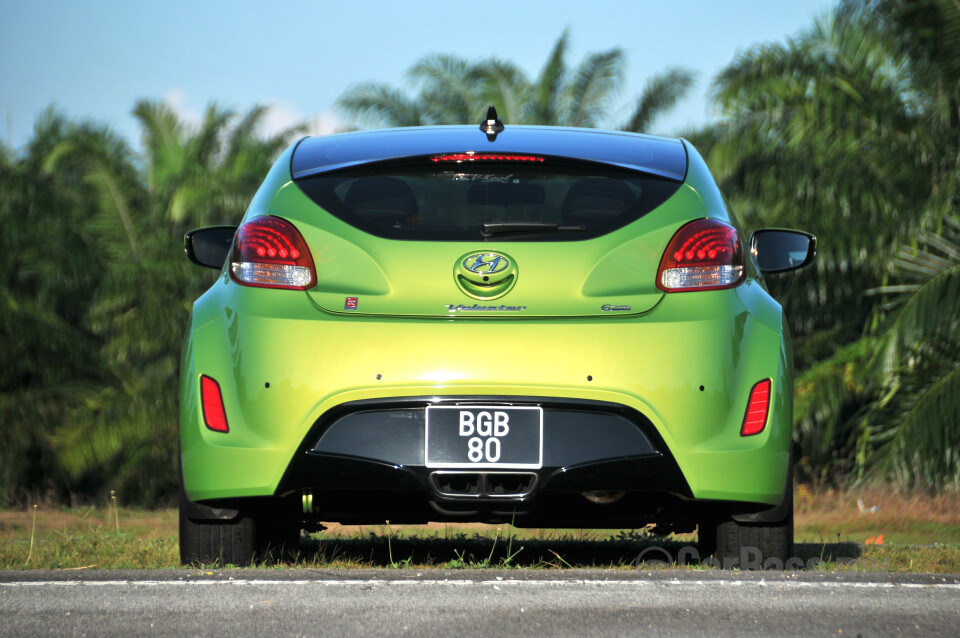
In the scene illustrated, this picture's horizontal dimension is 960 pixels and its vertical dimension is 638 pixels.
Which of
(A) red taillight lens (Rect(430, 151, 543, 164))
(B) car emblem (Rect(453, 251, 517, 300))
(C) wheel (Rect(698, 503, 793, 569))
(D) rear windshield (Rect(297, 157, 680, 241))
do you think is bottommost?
(C) wheel (Rect(698, 503, 793, 569))

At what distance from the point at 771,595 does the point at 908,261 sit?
35.1 ft

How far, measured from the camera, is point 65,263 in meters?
19.7

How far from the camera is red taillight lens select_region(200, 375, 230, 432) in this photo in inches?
155

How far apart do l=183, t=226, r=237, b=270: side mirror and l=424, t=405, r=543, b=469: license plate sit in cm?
144

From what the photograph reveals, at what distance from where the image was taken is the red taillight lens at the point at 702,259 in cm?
396

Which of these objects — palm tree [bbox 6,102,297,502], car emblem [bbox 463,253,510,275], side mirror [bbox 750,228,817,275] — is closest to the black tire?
car emblem [bbox 463,253,510,275]

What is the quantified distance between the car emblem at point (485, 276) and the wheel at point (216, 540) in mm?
1113

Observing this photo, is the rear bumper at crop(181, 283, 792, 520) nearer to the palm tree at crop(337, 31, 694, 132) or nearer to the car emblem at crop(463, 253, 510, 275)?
the car emblem at crop(463, 253, 510, 275)

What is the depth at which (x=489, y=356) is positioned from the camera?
380cm

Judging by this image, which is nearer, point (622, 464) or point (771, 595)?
point (771, 595)

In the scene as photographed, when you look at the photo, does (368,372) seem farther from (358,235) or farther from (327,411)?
(358,235)

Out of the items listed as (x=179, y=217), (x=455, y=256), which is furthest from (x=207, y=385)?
(x=179, y=217)

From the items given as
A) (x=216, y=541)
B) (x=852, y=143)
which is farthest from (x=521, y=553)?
(x=852, y=143)

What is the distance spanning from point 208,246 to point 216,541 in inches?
47.5
